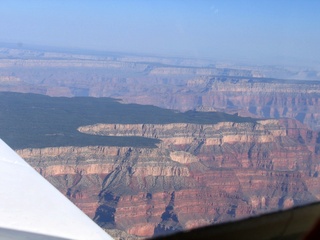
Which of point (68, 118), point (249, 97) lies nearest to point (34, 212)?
point (68, 118)

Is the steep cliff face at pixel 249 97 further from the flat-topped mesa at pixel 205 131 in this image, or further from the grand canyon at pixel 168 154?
the flat-topped mesa at pixel 205 131

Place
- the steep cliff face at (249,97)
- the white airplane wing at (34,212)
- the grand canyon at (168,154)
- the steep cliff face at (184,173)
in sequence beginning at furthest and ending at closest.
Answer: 1. the steep cliff face at (249,97)
2. the grand canyon at (168,154)
3. the steep cliff face at (184,173)
4. the white airplane wing at (34,212)

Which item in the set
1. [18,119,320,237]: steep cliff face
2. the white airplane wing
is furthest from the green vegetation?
the white airplane wing

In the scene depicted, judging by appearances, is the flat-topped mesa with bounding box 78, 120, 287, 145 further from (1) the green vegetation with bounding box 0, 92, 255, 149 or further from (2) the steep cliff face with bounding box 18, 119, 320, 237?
(1) the green vegetation with bounding box 0, 92, 255, 149

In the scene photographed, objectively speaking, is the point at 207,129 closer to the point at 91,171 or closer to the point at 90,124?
the point at 90,124

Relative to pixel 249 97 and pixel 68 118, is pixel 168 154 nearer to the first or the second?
pixel 68 118

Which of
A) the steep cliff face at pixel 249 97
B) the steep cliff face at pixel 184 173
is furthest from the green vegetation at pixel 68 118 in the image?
the steep cliff face at pixel 249 97
